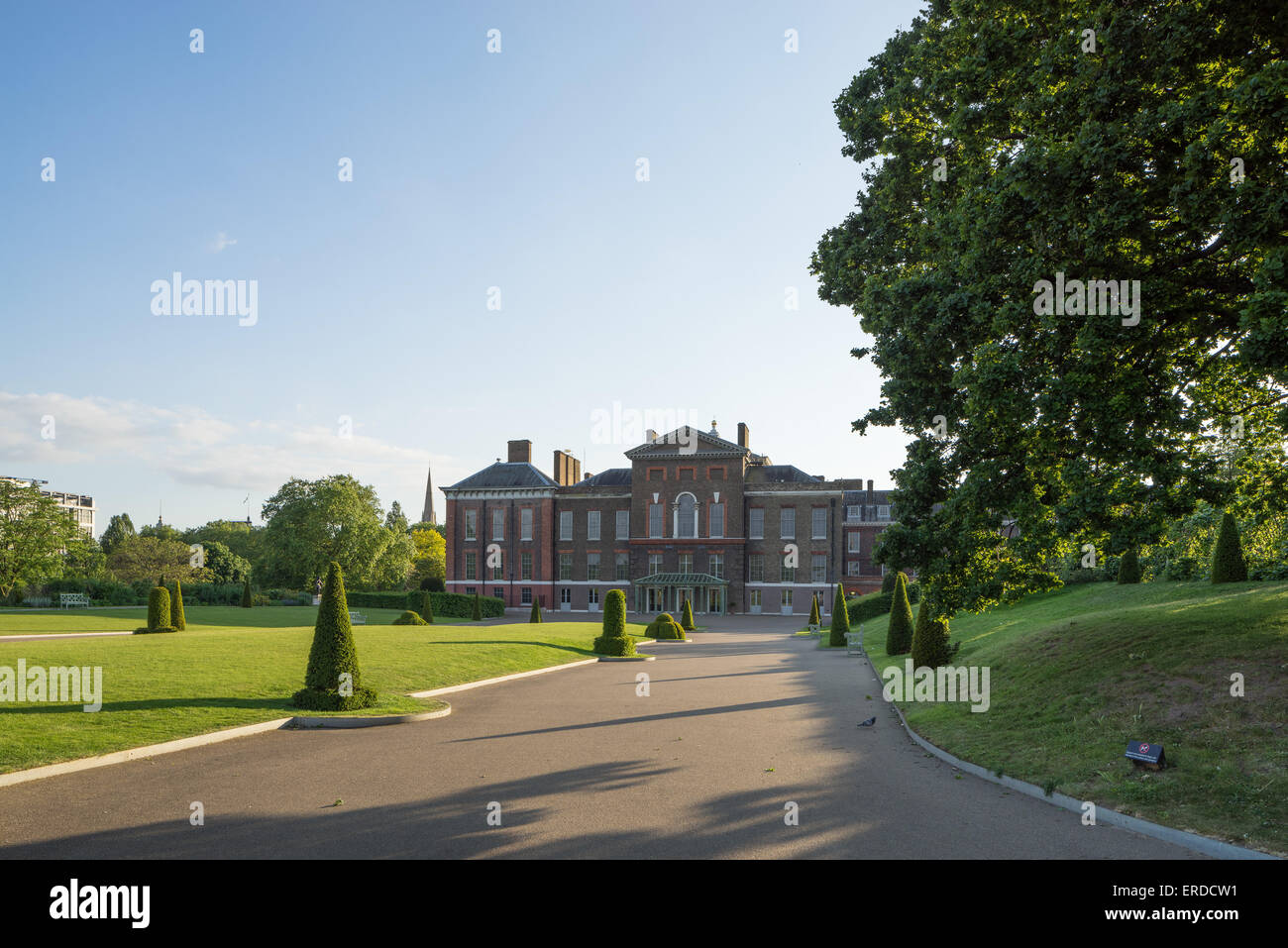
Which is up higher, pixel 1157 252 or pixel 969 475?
pixel 1157 252

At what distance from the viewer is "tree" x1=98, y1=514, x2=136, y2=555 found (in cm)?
9912

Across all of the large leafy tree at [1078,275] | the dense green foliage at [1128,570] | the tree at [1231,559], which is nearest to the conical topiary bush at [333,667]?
the large leafy tree at [1078,275]

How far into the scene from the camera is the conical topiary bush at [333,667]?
47.1 feet

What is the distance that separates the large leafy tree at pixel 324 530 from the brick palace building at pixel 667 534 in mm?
7512

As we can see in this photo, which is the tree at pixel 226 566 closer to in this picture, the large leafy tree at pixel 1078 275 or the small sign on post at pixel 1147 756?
the large leafy tree at pixel 1078 275

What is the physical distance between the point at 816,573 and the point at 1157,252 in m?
57.8

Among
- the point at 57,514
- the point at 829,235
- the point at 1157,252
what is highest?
the point at 829,235

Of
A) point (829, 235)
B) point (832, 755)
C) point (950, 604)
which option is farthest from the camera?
point (829, 235)

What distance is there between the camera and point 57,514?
5488cm

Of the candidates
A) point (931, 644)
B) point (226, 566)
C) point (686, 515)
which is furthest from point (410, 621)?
point (226, 566)
